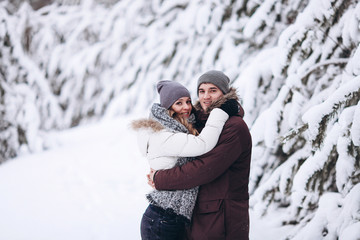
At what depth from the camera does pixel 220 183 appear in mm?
1643

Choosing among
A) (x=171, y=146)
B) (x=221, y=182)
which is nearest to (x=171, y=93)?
(x=171, y=146)

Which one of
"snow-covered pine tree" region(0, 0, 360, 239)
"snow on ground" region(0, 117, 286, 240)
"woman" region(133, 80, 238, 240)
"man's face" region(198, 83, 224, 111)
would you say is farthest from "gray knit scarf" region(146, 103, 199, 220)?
"snow-covered pine tree" region(0, 0, 360, 239)

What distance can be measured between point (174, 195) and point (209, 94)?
70 centimetres

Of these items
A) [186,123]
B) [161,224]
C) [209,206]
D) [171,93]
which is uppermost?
[171,93]

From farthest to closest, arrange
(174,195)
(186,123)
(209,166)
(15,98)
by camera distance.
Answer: (15,98)
(186,123)
(174,195)
(209,166)

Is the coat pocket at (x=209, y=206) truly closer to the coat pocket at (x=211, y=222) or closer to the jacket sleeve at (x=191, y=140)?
the coat pocket at (x=211, y=222)

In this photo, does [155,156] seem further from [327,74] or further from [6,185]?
[6,185]

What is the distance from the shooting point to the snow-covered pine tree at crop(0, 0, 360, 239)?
1.83m

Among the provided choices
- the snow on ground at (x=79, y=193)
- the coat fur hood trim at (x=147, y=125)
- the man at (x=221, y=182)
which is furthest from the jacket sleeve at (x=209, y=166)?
the snow on ground at (x=79, y=193)

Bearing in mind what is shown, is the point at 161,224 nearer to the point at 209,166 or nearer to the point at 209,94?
the point at 209,166

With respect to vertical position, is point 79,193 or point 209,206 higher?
point 209,206

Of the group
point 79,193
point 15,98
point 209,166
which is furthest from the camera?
point 15,98

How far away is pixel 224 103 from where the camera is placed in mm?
1707

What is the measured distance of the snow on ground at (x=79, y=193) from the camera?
3264mm
